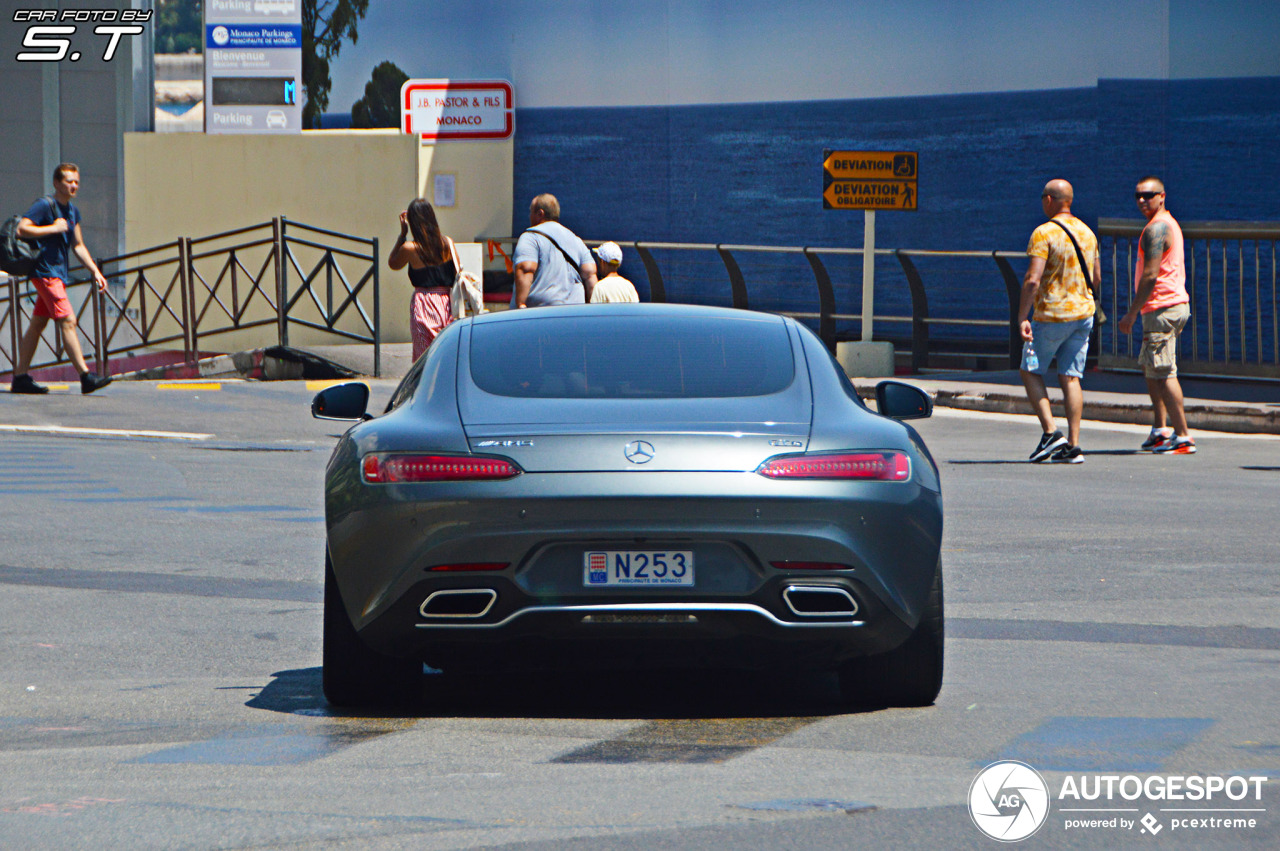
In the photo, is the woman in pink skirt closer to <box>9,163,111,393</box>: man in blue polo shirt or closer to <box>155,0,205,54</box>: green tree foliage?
<box>9,163,111,393</box>: man in blue polo shirt

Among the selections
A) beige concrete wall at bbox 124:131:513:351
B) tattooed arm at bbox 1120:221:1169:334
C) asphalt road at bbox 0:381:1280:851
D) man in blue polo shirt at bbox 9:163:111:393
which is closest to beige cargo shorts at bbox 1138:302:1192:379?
tattooed arm at bbox 1120:221:1169:334

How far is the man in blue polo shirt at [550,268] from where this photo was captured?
465 inches

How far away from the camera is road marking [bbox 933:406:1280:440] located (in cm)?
1452

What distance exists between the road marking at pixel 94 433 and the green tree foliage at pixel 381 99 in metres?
13.2

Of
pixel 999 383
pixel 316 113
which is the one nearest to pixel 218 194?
pixel 316 113

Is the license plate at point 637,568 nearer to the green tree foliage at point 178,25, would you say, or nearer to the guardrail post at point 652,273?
the guardrail post at point 652,273

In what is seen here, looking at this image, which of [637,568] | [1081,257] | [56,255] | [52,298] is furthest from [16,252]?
[637,568]

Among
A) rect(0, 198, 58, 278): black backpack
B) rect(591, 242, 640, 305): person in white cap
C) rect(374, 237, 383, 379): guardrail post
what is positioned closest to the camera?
rect(591, 242, 640, 305): person in white cap

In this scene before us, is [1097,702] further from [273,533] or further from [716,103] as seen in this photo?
[716,103]

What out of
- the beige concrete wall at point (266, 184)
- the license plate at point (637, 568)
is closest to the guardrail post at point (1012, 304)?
the beige concrete wall at point (266, 184)

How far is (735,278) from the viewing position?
2392 centimetres

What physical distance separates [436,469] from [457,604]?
15.1 inches

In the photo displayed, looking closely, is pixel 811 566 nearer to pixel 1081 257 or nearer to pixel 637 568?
pixel 637 568

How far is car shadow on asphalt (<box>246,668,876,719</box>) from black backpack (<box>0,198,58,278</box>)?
33.4ft
